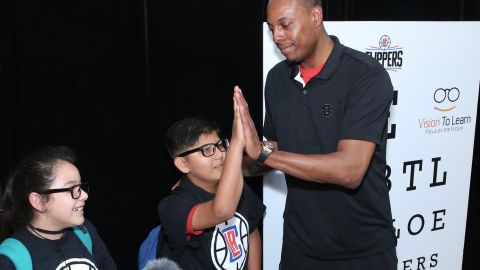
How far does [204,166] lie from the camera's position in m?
2.04

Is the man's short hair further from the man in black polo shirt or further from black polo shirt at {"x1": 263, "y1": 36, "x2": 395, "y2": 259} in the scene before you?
black polo shirt at {"x1": 263, "y1": 36, "x2": 395, "y2": 259}

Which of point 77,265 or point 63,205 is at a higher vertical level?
point 63,205

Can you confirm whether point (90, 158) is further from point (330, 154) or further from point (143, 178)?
point (330, 154)

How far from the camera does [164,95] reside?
2.39m

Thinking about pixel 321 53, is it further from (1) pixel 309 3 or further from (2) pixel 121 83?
(2) pixel 121 83

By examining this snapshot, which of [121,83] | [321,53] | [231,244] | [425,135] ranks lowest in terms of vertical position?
[231,244]

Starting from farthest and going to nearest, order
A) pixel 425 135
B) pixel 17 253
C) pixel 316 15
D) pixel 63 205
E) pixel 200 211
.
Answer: pixel 425 135 < pixel 316 15 < pixel 200 211 < pixel 63 205 < pixel 17 253

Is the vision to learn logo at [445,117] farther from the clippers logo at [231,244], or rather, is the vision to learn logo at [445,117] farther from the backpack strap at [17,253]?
the backpack strap at [17,253]

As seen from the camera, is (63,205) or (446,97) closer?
(63,205)

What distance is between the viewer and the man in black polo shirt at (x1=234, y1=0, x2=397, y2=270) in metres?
1.86

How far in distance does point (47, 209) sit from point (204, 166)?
57cm

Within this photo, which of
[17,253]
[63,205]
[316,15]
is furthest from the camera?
[316,15]

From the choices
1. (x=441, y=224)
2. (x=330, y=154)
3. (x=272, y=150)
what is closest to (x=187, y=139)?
(x=272, y=150)

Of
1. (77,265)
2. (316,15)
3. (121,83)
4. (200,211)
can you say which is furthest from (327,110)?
(77,265)
